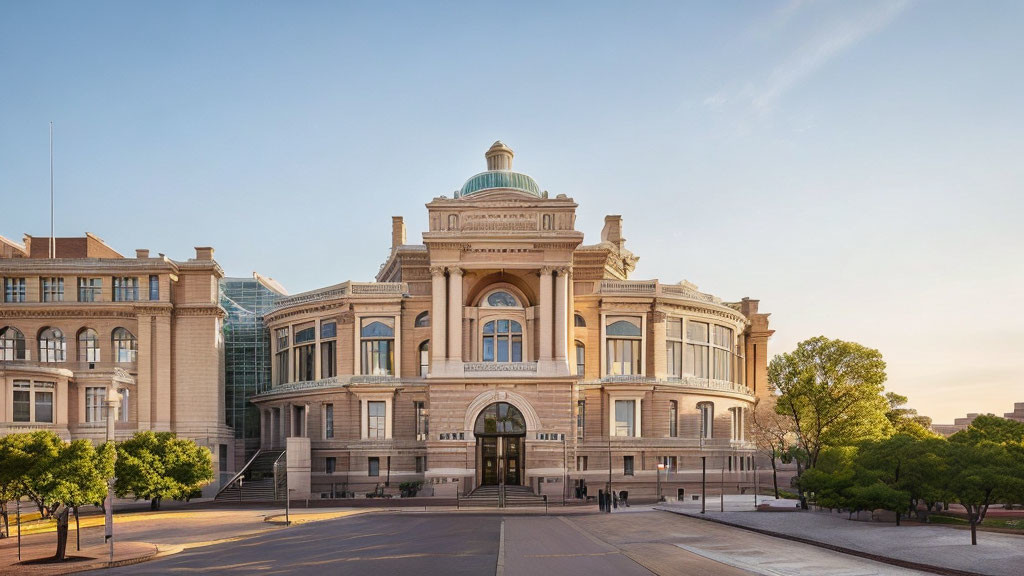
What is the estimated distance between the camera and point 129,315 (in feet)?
248

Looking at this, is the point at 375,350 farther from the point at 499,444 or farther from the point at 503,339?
the point at 499,444

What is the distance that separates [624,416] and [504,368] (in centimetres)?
1601

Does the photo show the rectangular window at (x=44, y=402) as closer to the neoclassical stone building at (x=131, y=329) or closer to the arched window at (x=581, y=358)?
the neoclassical stone building at (x=131, y=329)

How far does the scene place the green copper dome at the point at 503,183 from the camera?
88312 millimetres

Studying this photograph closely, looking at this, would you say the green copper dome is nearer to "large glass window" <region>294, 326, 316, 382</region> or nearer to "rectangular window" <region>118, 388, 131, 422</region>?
"large glass window" <region>294, 326, 316, 382</region>

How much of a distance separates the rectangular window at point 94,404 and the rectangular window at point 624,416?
46.0m

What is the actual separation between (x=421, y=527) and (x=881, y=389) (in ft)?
151

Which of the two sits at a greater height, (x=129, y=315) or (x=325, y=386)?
(x=129, y=315)

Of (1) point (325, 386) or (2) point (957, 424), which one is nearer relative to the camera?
(1) point (325, 386)

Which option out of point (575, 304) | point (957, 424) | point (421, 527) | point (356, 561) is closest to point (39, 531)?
point (421, 527)

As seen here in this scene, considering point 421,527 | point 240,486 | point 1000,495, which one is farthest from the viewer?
point 240,486

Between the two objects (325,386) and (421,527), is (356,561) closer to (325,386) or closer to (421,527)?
(421,527)

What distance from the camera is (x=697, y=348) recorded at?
281 ft

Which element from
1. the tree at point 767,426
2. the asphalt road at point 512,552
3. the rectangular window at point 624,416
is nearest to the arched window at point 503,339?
the rectangular window at point 624,416
